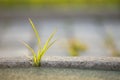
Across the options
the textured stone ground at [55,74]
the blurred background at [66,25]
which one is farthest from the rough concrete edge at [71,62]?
the blurred background at [66,25]

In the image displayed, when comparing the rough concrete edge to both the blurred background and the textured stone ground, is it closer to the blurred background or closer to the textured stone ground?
the textured stone ground

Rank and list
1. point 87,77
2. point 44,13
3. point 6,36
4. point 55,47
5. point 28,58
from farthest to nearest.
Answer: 1. point 44,13
2. point 6,36
3. point 55,47
4. point 28,58
5. point 87,77

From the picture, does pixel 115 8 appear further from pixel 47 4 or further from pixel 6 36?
pixel 6 36

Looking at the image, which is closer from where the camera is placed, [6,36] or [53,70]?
[53,70]

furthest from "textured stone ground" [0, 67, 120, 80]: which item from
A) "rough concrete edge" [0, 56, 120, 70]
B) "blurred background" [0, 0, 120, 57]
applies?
"blurred background" [0, 0, 120, 57]

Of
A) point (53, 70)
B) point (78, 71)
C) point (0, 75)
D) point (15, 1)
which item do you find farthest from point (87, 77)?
point (15, 1)

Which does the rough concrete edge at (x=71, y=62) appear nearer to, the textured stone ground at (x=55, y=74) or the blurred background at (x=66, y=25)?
the textured stone ground at (x=55, y=74)

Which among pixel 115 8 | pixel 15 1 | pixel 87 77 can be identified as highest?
pixel 15 1
